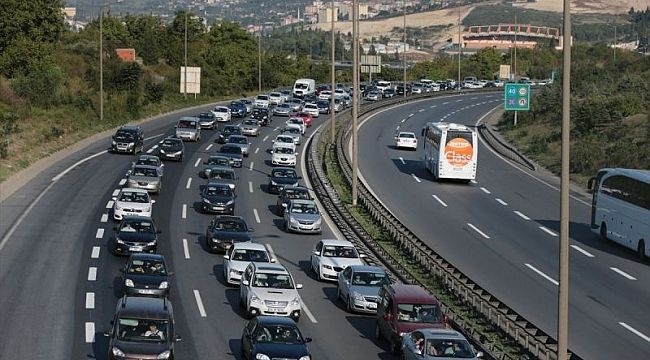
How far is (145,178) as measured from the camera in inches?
2142

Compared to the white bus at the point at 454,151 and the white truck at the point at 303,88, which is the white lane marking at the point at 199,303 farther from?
the white truck at the point at 303,88

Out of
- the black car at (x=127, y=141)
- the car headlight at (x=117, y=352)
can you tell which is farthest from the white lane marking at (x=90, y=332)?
the black car at (x=127, y=141)

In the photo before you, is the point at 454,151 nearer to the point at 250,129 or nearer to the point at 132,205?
the point at 132,205

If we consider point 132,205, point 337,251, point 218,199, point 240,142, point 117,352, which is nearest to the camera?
point 117,352

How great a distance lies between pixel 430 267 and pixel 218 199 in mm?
14526

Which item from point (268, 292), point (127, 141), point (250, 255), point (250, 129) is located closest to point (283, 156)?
point (127, 141)

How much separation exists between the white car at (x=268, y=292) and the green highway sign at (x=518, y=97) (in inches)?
2370

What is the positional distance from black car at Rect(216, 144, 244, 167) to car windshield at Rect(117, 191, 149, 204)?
58.3 ft

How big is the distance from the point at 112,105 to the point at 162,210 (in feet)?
150

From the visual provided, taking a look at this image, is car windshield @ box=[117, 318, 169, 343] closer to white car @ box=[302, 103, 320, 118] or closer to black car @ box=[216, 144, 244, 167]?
black car @ box=[216, 144, 244, 167]

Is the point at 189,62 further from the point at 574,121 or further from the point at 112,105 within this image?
the point at 574,121

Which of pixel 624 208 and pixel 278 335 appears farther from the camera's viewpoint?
pixel 624 208

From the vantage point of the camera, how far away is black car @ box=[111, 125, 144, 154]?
68.9 meters

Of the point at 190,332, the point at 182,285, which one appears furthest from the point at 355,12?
the point at 190,332
